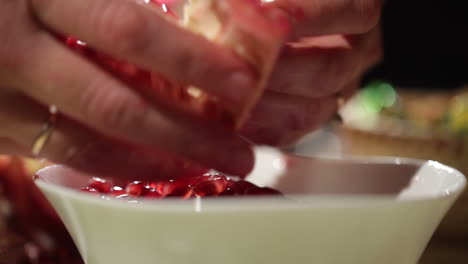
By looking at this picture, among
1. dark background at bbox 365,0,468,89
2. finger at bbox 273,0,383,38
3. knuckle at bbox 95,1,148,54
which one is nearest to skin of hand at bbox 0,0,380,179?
knuckle at bbox 95,1,148,54

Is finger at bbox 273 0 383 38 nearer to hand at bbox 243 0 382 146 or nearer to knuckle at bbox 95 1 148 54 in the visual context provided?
hand at bbox 243 0 382 146

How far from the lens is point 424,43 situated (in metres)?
2.20

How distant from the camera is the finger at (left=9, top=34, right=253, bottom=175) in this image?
281 millimetres

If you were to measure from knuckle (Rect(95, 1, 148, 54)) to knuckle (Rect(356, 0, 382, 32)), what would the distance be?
8.4 inches

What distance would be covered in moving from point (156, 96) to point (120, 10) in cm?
5

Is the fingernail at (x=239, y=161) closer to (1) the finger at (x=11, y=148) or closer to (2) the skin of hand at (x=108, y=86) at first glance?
(2) the skin of hand at (x=108, y=86)

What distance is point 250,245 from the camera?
27cm

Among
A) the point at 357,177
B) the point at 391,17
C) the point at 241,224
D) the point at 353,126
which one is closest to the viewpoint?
the point at 241,224

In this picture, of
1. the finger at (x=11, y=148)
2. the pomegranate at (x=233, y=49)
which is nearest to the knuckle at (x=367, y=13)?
the pomegranate at (x=233, y=49)

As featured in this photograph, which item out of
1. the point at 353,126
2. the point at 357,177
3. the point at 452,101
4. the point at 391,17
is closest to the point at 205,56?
the point at 357,177

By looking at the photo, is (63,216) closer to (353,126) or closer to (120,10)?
(120,10)

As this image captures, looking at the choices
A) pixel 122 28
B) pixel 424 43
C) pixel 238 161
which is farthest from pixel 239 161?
pixel 424 43

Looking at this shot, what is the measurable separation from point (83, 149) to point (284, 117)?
0.21 m

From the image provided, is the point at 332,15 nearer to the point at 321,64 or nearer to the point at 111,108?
the point at 321,64
